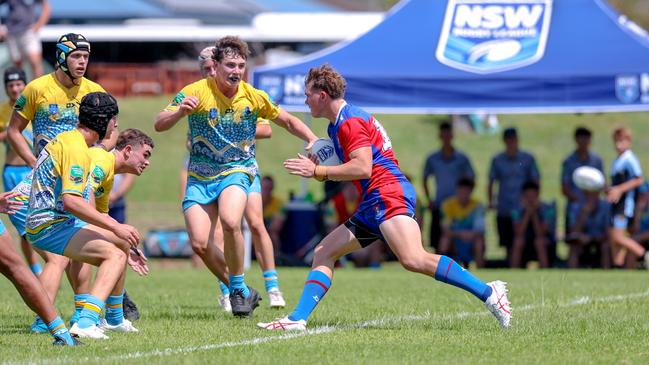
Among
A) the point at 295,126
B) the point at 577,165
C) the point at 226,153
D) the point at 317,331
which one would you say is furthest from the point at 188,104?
the point at 577,165

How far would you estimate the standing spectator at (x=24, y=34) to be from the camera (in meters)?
19.0

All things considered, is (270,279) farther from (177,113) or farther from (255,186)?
(177,113)

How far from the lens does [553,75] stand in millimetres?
16125

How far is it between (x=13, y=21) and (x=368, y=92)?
665cm

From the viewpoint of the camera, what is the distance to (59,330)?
23.5 feet

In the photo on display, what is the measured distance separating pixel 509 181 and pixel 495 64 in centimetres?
232

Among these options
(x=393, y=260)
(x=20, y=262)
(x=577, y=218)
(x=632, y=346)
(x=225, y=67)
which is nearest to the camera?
(x=20, y=262)

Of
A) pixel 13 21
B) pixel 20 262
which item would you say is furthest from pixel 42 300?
pixel 13 21

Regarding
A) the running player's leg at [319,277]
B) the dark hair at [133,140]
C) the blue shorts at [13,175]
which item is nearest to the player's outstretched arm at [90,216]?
the dark hair at [133,140]

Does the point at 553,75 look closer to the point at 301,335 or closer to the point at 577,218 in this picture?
the point at 577,218

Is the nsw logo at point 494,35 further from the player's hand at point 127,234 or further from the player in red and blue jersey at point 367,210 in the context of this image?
the player's hand at point 127,234

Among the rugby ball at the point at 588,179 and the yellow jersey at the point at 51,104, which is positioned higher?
the yellow jersey at the point at 51,104

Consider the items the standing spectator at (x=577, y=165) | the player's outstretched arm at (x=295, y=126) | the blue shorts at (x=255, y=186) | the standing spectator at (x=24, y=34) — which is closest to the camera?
the player's outstretched arm at (x=295, y=126)

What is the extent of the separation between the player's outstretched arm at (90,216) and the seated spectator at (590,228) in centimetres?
1104
